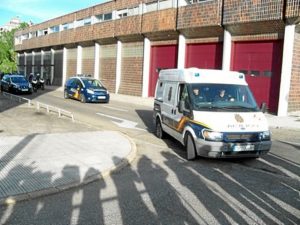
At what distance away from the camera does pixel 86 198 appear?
6004 mm

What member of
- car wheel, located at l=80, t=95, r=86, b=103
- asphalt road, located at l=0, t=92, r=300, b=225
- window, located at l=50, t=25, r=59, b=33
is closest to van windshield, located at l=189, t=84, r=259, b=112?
asphalt road, located at l=0, t=92, r=300, b=225

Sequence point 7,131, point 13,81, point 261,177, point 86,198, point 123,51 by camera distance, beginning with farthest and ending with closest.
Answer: point 123,51 < point 13,81 < point 7,131 < point 261,177 < point 86,198

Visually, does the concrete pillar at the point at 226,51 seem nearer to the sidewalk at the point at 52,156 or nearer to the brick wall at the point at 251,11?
the brick wall at the point at 251,11

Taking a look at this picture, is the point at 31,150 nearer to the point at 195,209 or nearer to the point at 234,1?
the point at 195,209

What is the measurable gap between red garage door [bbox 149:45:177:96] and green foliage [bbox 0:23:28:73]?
5681cm

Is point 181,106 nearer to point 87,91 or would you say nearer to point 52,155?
point 52,155

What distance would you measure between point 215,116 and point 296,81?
14.7 m

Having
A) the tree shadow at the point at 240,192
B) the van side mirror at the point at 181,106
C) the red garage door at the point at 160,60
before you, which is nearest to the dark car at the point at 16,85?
the red garage door at the point at 160,60

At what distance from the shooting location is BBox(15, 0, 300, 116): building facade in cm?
2111

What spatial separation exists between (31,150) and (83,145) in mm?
1363

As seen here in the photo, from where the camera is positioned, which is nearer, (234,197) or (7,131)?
(234,197)

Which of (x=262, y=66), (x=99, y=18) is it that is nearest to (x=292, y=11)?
(x=262, y=66)

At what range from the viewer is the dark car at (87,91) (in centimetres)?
2444

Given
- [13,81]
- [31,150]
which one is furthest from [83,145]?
[13,81]
